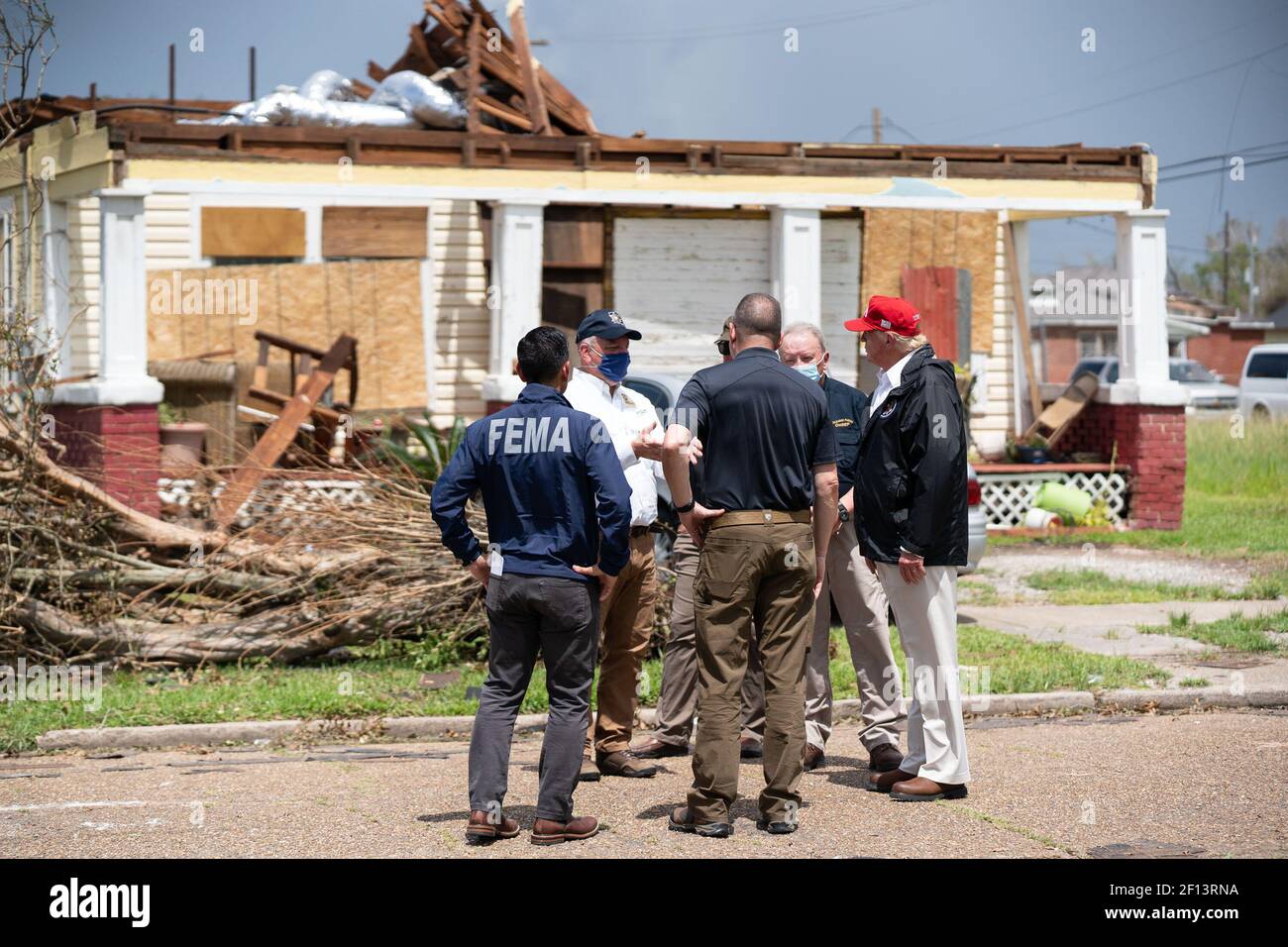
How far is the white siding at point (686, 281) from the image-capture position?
58.2ft

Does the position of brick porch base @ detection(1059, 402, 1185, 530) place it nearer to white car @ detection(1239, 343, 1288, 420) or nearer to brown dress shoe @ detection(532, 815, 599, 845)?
brown dress shoe @ detection(532, 815, 599, 845)

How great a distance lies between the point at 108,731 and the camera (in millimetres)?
7953

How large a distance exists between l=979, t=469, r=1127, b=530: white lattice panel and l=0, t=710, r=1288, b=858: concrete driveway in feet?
29.2

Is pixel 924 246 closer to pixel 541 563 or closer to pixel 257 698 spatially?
pixel 257 698

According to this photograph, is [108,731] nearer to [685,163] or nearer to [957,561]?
[957,561]

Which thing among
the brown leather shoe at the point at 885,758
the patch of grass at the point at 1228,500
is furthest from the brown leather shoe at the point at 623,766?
the patch of grass at the point at 1228,500

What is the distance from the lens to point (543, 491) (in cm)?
596

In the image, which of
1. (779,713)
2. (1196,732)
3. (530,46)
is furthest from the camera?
(530,46)

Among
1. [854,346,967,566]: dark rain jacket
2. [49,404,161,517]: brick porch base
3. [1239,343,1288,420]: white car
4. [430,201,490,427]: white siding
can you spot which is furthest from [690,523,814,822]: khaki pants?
[1239,343,1288,420]: white car

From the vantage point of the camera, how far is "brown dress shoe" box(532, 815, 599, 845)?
5902 mm

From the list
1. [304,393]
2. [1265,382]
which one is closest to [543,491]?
[304,393]

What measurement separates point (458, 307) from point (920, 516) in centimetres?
1210

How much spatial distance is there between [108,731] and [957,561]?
15.0 feet

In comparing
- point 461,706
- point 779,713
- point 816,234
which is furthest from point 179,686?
point 816,234
